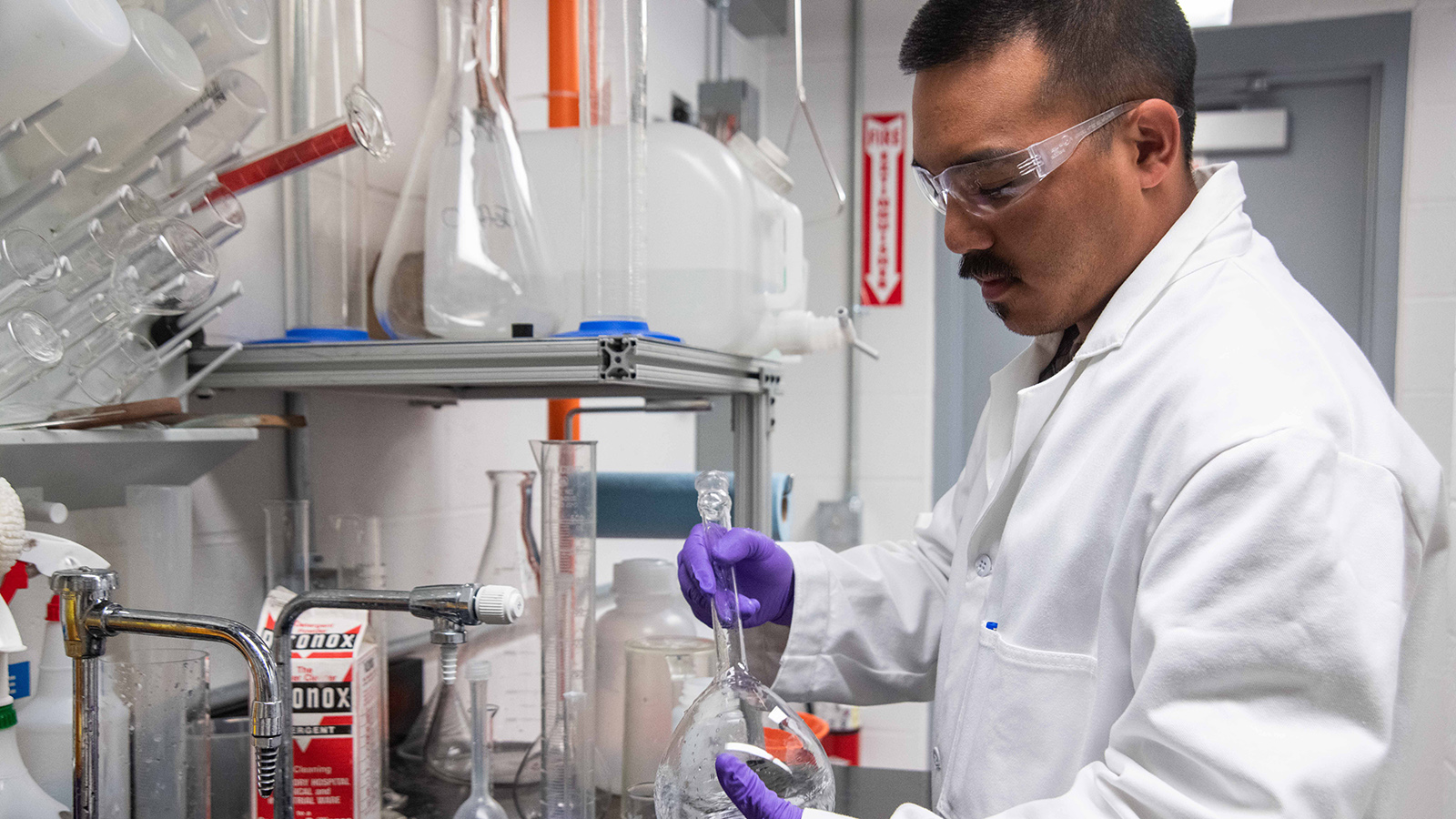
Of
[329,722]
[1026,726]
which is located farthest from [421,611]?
[1026,726]

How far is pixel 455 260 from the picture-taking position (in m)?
1.08

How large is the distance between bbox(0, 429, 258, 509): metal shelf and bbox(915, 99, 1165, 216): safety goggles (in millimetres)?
732

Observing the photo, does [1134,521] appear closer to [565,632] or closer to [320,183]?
[565,632]

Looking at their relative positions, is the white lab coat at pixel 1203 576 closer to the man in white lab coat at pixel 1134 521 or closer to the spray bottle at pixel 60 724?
the man in white lab coat at pixel 1134 521

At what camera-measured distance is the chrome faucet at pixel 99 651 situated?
0.76m

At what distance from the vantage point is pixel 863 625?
1.20 m

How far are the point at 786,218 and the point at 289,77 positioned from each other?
2.05ft

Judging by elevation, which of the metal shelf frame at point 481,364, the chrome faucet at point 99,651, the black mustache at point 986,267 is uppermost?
the black mustache at point 986,267

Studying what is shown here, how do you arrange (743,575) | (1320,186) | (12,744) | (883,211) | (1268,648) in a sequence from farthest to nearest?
(883,211)
(1320,186)
(743,575)
(12,744)
(1268,648)

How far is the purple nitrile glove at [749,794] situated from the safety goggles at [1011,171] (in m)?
0.57

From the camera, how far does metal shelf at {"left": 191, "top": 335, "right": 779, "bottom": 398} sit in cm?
97

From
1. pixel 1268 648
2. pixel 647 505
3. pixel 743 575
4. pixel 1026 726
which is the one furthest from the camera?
pixel 647 505

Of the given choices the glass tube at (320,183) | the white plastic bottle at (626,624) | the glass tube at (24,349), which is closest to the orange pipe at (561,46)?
the glass tube at (320,183)

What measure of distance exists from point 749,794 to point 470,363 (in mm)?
496
